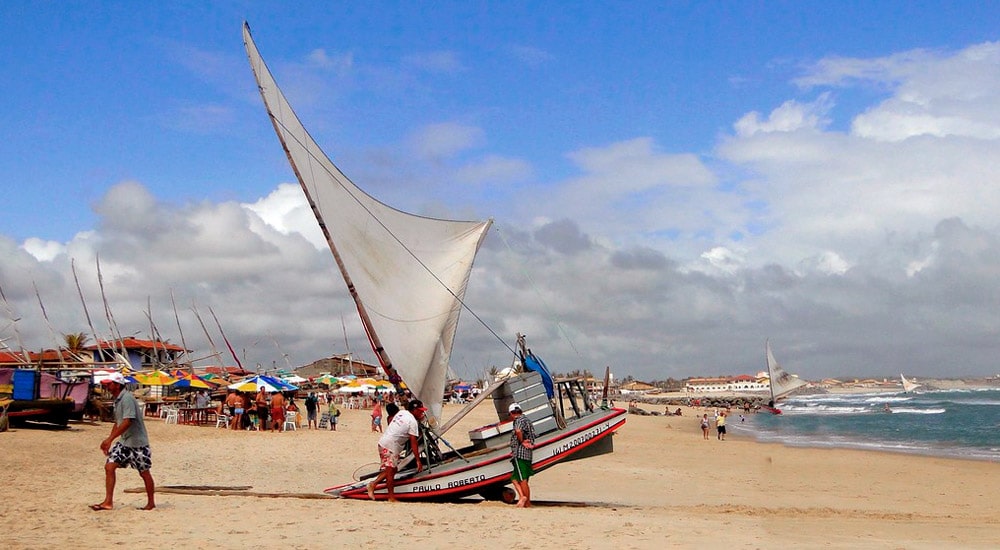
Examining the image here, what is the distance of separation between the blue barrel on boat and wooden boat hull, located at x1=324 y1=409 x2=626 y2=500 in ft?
46.6

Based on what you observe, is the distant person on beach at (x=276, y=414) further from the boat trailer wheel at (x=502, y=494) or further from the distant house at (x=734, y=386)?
the distant house at (x=734, y=386)

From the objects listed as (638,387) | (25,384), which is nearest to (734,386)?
(638,387)

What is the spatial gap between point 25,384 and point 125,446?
15973 millimetres

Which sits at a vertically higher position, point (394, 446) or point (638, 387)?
point (638, 387)

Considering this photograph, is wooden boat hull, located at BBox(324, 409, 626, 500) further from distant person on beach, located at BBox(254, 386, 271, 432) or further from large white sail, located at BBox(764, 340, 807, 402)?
large white sail, located at BBox(764, 340, 807, 402)

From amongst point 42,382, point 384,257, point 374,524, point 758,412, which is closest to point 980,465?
point 384,257

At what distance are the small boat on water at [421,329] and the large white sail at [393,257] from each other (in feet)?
0.08

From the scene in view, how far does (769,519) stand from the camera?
40.7 ft

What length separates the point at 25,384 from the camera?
23.4m

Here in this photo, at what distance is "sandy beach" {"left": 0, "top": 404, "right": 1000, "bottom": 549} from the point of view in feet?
29.8

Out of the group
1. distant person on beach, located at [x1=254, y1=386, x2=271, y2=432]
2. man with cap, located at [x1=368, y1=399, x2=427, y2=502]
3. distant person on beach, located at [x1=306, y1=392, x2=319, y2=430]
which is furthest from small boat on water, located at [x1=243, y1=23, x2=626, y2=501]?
distant person on beach, located at [x1=306, y1=392, x2=319, y2=430]

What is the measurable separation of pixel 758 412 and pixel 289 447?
70.1 meters

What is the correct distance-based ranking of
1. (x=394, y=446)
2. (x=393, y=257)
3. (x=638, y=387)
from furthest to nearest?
1. (x=638, y=387)
2. (x=393, y=257)
3. (x=394, y=446)

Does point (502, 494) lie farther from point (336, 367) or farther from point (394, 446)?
point (336, 367)
